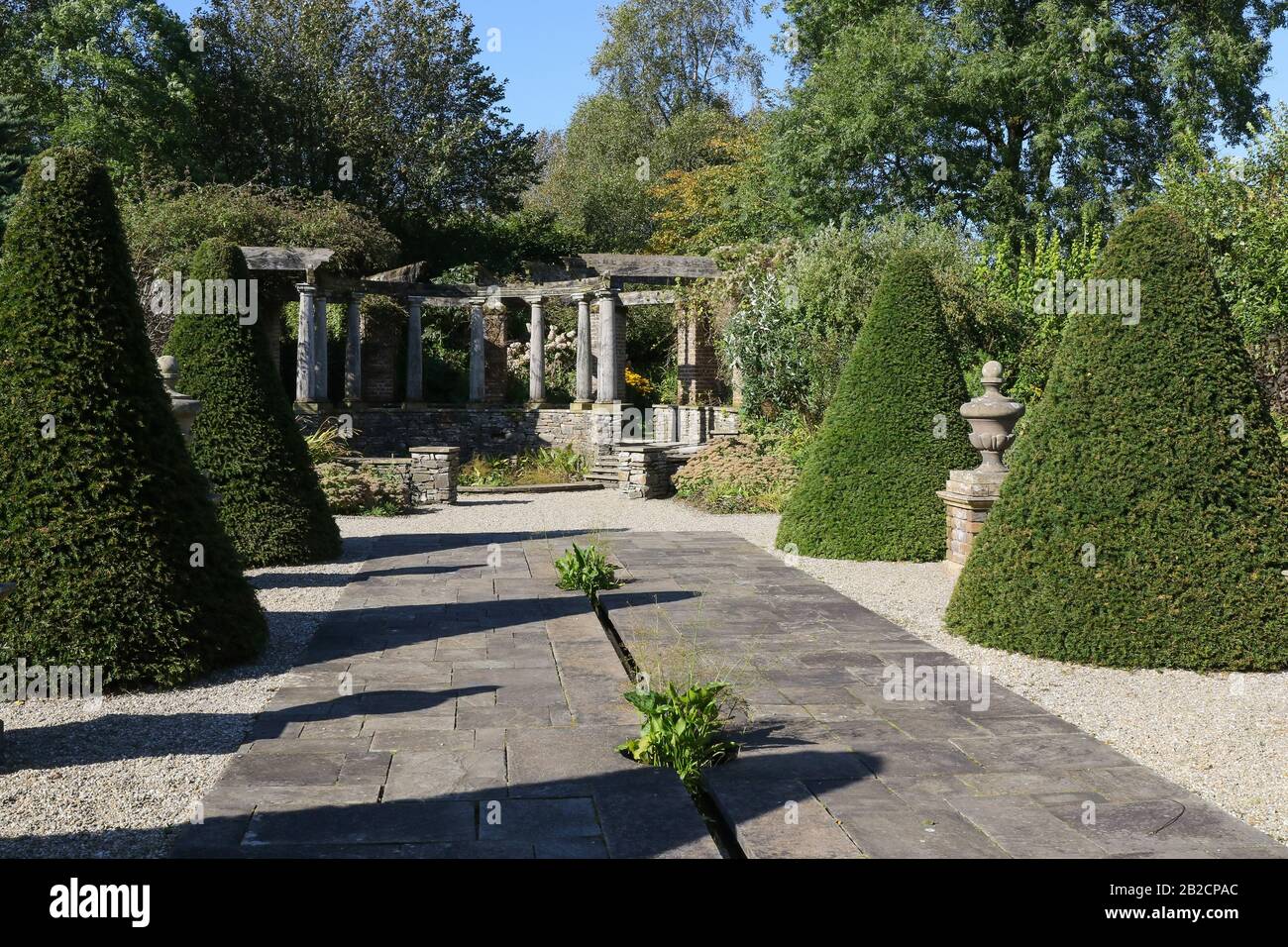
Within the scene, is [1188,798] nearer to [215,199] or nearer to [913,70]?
[913,70]

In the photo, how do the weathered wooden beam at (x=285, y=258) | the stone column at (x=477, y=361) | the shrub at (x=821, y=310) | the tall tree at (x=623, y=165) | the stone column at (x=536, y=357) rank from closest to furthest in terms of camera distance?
the shrub at (x=821, y=310) → the weathered wooden beam at (x=285, y=258) → the stone column at (x=536, y=357) → the stone column at (x=477, y=361) → the tall tree at (x=623, y=165)

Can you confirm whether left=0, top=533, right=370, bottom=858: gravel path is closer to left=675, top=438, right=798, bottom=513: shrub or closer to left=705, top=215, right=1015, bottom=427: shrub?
left=675, top=438, right=798, bottom=513: shrub

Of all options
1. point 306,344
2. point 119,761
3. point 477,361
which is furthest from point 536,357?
point 119,761

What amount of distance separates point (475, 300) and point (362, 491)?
11.1m

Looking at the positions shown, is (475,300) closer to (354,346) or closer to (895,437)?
(354,346)

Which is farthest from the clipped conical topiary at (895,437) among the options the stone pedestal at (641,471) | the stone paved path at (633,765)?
the stone pedestal at (641,471)

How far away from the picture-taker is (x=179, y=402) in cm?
877

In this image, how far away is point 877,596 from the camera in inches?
348

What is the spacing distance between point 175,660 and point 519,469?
16073 mm

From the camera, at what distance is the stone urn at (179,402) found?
28.7 ft

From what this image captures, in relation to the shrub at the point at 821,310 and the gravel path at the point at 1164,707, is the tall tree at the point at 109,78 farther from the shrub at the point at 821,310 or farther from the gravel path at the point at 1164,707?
the gravel path at the point at 1164,707

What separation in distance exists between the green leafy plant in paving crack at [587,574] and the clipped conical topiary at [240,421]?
9.38 feet

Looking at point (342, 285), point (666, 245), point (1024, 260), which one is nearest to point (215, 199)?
point (342, 285)

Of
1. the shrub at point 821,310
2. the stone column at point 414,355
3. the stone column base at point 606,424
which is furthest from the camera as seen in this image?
the stone column at point 414,355
